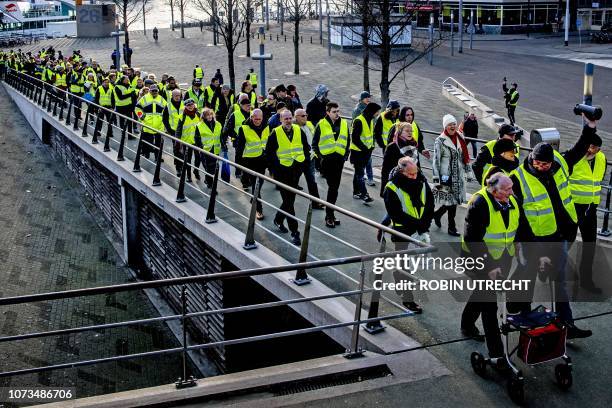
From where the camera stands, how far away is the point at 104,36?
64125 mm

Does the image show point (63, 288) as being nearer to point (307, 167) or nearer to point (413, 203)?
point (307, 167)

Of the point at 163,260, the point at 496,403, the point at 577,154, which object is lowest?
the point at 163,260

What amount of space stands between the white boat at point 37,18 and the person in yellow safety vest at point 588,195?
73.2 metres

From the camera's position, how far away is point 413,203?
7.92 meters

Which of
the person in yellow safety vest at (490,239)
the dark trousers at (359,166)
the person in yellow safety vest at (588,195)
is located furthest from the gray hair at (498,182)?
the dark trousers at (359,166)

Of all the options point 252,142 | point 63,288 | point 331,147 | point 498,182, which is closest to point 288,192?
point 331,147

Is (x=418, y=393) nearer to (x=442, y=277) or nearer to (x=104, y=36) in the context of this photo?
(x=442, y=277)

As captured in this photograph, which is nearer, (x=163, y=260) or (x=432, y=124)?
(x=163, y=260)

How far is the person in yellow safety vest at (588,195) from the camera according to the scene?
8.28 m

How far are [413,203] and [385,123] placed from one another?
4.38m

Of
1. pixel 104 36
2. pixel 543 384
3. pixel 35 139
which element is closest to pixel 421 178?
pixel 543 384

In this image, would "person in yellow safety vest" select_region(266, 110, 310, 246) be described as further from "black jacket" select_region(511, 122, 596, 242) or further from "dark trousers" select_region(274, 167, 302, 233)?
"black jacket" select_region(511, 122, 596, 242)

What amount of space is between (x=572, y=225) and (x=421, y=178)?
1.55 metres

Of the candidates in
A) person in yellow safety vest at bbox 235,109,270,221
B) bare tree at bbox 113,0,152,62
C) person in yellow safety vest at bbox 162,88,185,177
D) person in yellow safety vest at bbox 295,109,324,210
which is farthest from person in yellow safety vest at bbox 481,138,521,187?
bare tree at bbox 113,0,152,62
